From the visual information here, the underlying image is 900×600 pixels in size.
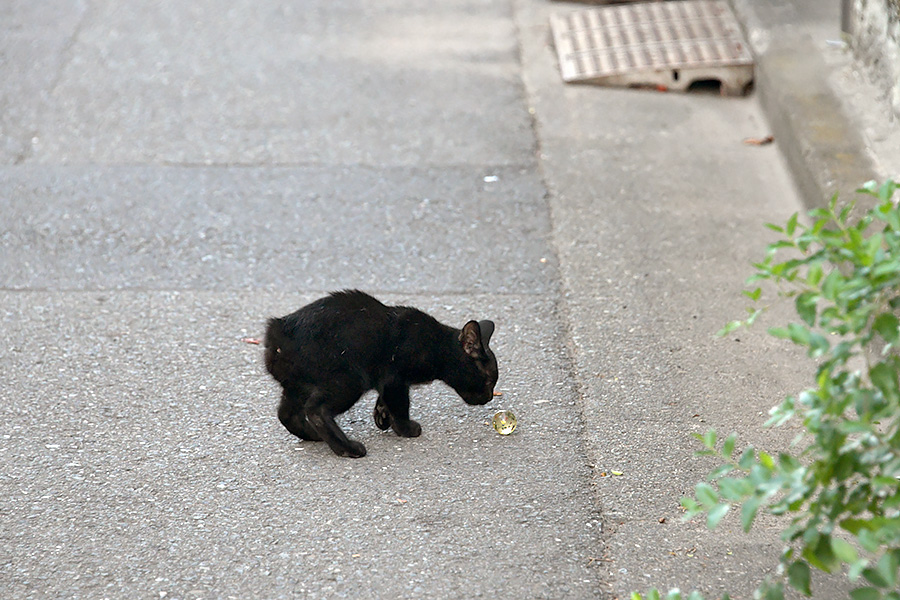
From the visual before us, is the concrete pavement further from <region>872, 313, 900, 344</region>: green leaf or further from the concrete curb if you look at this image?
<region>872, 313, 900, 344</region>: green leaf

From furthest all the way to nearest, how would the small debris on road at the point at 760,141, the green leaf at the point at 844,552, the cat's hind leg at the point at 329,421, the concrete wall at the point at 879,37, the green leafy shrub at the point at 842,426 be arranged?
the small debris on road at the point at 760,141 < the concrete wall at the point at 879,37 < the cat's hind leg at the point at 329,421 < the green leafy shrub at the point at 842,426 < the green leaf at the point at 844,552

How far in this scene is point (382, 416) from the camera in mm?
3730

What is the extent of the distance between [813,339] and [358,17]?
22.4 feet

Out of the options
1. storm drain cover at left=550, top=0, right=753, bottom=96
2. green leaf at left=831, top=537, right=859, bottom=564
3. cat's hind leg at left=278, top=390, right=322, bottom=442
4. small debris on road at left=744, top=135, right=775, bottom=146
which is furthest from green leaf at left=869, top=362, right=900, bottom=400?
storm drain cover at left=550, top=0, right=753, bottom=96

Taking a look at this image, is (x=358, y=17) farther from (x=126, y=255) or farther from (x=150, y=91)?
(x=126, y=255)

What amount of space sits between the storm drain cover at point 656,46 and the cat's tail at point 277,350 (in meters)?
4.04

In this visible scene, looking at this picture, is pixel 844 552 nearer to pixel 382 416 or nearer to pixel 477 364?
pixel 477 364

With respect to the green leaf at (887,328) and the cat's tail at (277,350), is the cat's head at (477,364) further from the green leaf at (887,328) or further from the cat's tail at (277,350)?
the green leaf at (887,328)

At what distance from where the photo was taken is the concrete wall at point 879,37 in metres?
5.37

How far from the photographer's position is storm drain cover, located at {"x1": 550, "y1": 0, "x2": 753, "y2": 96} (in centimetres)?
673

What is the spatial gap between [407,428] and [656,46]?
432 centimetres

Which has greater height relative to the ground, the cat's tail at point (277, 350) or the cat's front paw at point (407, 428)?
the cat's tail at point (277, 350)

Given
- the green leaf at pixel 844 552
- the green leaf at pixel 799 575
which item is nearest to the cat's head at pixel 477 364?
the green leaf at pixel 799 575

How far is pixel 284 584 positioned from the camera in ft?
9.75
